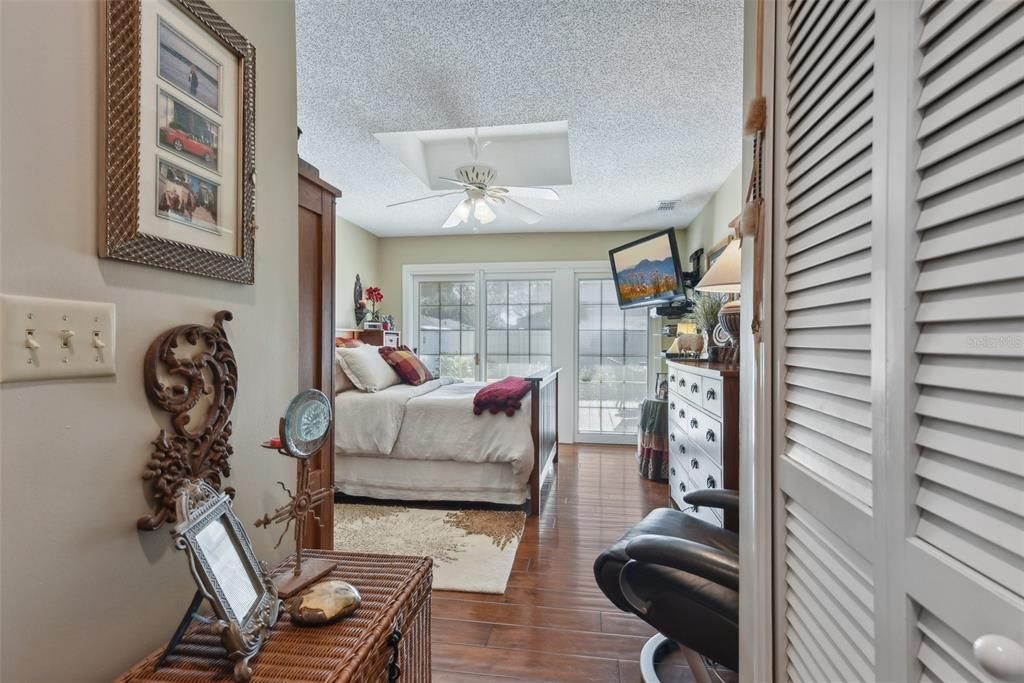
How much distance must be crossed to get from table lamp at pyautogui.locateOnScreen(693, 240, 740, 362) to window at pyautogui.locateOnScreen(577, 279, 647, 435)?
2.75 meters

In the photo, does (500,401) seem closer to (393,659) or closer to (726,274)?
(726,274)

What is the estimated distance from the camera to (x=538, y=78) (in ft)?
7.20

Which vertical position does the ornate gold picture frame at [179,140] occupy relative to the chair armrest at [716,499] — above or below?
above

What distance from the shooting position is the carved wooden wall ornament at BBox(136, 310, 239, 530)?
0.84 meters


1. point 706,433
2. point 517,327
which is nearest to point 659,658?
point 706,433

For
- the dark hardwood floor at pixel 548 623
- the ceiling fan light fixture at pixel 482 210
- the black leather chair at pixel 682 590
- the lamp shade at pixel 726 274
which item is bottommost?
the dark hardwood floor at pixel 548 623

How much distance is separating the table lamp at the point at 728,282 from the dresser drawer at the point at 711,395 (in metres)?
0.24

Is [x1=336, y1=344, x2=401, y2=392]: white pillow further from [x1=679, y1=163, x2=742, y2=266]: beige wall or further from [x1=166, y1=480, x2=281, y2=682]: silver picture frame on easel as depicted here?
[x1=679, y1=163, x2=742, y2=266]: beige wall

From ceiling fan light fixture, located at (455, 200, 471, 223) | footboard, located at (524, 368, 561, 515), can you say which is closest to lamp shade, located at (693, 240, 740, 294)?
footboard, located at (524, 368, 561, 515)

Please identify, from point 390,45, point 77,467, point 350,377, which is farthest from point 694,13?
point 350,377

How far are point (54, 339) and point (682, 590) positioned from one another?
1.51 metres

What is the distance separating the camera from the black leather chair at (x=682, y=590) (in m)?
1.25

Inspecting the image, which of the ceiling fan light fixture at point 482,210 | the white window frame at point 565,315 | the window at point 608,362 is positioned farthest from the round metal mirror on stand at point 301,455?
the window at point 608,362

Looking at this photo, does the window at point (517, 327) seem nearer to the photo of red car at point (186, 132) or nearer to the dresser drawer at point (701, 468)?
the dresser drawer at point (701, 468)
